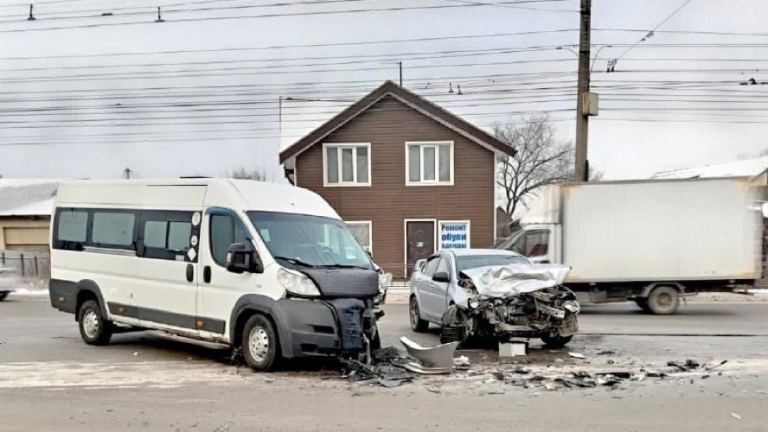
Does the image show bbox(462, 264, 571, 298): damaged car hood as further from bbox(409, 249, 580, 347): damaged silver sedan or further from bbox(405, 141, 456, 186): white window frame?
bbox(405, 141, 456, 186): white window frame

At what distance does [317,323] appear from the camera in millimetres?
7859

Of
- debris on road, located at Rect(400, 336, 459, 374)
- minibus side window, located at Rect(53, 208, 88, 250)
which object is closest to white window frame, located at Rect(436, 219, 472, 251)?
minibus side window, located at Rect(53, 208, 88, 250)

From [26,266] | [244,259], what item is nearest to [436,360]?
[244,259]

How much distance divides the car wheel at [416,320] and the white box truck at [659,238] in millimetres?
5013

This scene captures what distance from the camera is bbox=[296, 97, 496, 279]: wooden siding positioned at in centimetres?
2720

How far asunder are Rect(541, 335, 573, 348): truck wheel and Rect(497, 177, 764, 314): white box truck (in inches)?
256

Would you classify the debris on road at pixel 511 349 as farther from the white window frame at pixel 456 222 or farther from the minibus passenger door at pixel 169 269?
the white window frame at pixel 456 222

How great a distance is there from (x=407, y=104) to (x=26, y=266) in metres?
15.8

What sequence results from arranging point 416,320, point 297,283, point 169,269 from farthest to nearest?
1. point 416,320
2. point 169,269
3. point 297,283

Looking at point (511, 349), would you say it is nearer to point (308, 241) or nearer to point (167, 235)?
point (308, 241)

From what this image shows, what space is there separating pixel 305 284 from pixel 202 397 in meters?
1.79

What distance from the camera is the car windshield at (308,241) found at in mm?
8445

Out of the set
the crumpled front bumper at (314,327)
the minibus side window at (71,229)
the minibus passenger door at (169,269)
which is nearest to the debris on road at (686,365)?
the crumpled front bumper at (314,327)

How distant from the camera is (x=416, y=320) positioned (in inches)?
509
